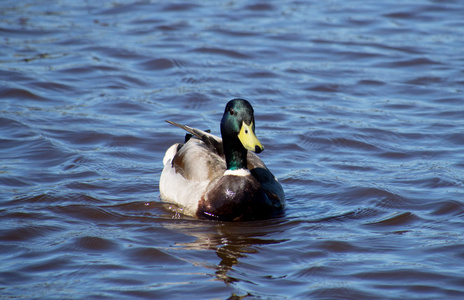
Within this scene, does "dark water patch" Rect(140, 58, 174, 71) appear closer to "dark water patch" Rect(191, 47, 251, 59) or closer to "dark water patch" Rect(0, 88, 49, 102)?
"dark water patch" Rect(191, 47, 251, 59)

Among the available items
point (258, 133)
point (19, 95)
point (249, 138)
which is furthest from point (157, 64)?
point (249, 138)

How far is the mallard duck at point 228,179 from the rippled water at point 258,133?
15cm

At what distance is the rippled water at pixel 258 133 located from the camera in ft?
18.0

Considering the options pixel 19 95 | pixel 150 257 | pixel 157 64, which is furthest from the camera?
pixel 157 64

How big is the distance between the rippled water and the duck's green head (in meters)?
0.76

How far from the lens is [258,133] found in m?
9.12

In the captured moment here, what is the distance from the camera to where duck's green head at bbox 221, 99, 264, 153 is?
6453 mm

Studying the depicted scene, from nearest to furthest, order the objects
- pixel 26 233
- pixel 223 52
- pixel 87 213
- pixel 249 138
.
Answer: pixel 26 233, pixel 249 138, pixel 87 213, pixel 223 52

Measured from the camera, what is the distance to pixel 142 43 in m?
12.8

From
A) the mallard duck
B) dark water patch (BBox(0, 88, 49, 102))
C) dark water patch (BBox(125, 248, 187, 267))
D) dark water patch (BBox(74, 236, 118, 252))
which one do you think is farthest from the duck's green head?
dark water patch (BBox(0, 88, 49, 102))

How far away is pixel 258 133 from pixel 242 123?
8.47 ft

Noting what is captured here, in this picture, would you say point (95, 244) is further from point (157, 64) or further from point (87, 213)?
point (157, 64)

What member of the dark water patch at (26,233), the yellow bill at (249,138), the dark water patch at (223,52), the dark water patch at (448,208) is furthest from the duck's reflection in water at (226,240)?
the dark water patch at (223,52)

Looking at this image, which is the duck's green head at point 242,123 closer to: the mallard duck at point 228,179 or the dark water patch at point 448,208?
the mallard duck at point 228,179
